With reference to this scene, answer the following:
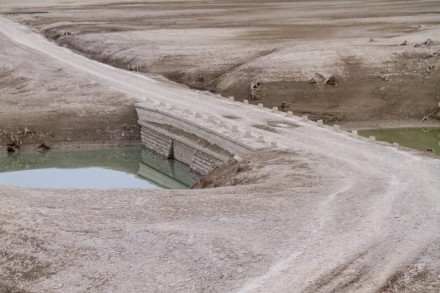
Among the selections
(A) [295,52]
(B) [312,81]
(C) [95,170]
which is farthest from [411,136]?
(C) [95,170]

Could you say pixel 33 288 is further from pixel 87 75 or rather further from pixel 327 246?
pixel 87 75

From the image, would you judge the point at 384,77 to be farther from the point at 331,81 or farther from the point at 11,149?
the point at 11,149

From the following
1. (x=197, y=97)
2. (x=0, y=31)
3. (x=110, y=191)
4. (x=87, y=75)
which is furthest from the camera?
(x=0, y=31)

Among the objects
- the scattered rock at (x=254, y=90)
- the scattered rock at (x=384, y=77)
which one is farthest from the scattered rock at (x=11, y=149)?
the scattered rock at (x=384, y=77)

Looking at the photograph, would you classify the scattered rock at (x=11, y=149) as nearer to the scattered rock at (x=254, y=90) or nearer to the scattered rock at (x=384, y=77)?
the scattered rock at (x=254, y=90)

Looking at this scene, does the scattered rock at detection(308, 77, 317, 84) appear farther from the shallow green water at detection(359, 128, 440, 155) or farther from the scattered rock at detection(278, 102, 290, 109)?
the shallow green water at detection(359, 128, 440, 155)

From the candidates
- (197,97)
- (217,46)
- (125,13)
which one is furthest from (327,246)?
(125,13)

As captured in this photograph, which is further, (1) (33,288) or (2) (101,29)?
(2) (101,29)
